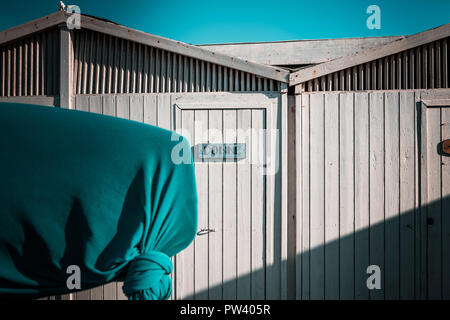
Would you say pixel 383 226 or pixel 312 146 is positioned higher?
pixel 312 146

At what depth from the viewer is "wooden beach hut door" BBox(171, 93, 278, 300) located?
2.53m

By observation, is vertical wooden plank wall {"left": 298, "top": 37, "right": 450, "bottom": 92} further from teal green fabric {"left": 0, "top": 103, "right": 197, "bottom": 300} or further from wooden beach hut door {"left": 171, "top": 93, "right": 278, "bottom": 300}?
teal green fabric {"left": 0, "top": 103, "right": 197, "bottom": 300}

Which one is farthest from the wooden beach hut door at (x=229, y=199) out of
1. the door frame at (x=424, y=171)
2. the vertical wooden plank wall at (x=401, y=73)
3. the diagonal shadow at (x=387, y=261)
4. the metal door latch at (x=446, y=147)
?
the metal door latch at (x=446, y=147)

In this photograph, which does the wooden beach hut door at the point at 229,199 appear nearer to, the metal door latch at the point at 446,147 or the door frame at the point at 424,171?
the door frame at the point at 424,171

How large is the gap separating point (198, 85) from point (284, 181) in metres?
1.50

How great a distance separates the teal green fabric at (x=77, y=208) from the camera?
0.99m

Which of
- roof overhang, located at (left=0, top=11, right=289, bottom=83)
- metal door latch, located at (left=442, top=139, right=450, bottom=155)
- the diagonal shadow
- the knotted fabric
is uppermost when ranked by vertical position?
roof overhang, located at (left=0, top=11, right=289, bottom=83)

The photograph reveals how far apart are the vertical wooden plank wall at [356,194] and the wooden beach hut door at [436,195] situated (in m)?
0.09

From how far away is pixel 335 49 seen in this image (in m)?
3.49

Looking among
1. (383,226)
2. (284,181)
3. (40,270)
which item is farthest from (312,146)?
(40,270)

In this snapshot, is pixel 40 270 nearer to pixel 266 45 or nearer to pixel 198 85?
pixel 198 85

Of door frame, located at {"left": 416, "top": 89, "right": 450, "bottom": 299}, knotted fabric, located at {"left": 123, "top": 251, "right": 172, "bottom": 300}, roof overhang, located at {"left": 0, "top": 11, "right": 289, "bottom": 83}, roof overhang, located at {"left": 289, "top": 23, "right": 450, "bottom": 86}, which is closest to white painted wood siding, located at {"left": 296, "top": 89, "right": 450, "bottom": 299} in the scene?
door frame, located at {"left": 416, "top": 89, "right": 450, "bottom": 299}

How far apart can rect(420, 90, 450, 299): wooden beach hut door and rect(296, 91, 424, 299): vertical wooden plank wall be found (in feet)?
0.29

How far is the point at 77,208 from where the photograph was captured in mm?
1022
